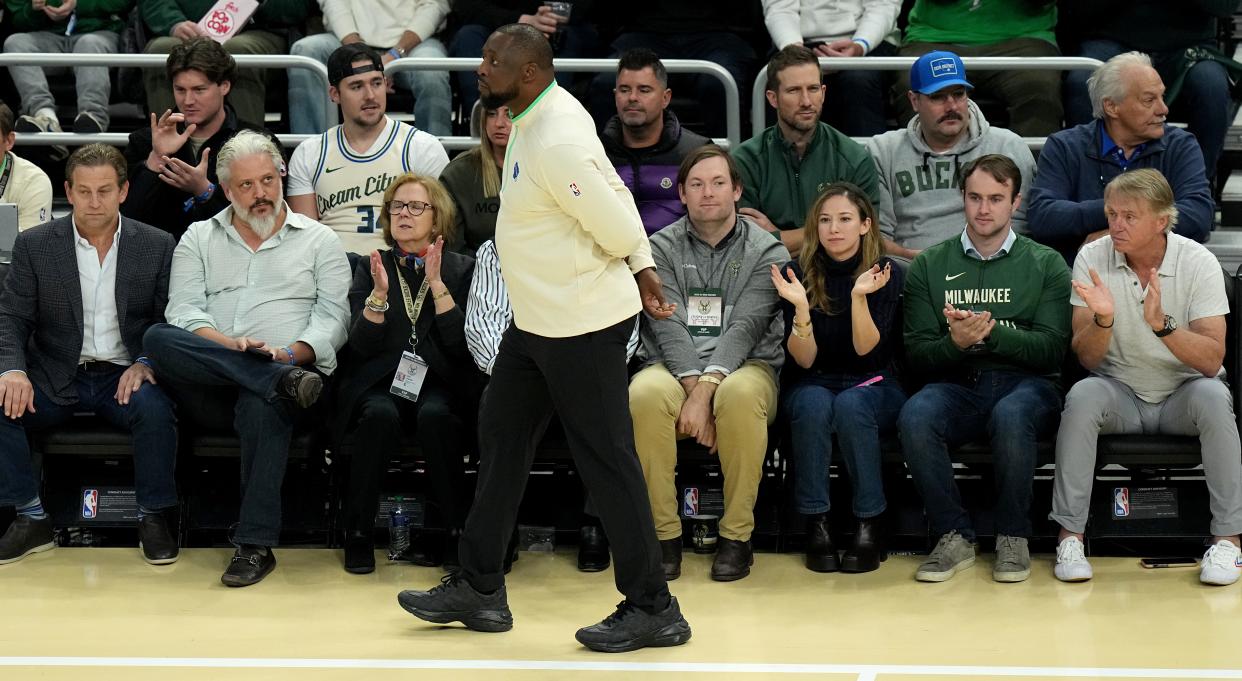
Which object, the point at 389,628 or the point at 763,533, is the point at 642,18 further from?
the point at 389,628

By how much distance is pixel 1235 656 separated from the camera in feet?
14.4

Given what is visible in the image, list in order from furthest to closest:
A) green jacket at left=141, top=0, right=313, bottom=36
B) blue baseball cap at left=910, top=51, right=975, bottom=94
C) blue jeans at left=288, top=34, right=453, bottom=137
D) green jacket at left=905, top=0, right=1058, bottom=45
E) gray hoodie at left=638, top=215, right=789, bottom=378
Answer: green jacket at left=141, top=0, right=313, bottom=36, green jacket at left=905, top=0, right=1058, bottom=45, blue jeans at left=288, top=34, right=453, bottom=137, blue baseball cap at left=910, top=51, right=975, bottom=94, gray hoodie at left=638, top=215, right=789, bottom=378

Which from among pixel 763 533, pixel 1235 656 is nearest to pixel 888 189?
pixel 763 533

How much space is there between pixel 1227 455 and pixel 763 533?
1611 millimetres

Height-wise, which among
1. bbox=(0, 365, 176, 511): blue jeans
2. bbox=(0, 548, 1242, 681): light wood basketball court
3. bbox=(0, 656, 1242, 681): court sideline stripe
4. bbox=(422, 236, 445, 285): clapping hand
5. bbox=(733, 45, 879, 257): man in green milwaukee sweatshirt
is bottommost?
bbox=(0, 548, 1242, 681): light wood basketball court

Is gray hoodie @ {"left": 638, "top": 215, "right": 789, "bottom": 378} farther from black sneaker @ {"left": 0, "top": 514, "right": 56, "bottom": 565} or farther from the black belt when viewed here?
black sneaker @ {"left": 0, "top": 514, "right": 56, "bottom": 565}

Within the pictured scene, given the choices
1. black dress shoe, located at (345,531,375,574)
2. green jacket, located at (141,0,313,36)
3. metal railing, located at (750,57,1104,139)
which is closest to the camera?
black dress shoe, located at (345,531,375,574)

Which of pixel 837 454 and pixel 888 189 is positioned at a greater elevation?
pixel 888 189

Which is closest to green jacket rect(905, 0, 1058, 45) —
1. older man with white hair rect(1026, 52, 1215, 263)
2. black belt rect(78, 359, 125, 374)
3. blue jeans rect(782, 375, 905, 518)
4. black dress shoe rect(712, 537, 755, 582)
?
older man with white hair rect(1026, 52, 1215, 263)

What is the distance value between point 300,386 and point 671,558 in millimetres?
1398

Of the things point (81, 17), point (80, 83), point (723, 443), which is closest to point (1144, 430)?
point (723, 443)

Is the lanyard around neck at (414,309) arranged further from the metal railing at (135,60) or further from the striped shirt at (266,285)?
the metal railing at (135,60)

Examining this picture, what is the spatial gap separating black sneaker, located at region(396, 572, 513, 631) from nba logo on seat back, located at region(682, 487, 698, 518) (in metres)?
1.19

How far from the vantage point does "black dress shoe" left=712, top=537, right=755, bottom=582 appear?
209 inches
